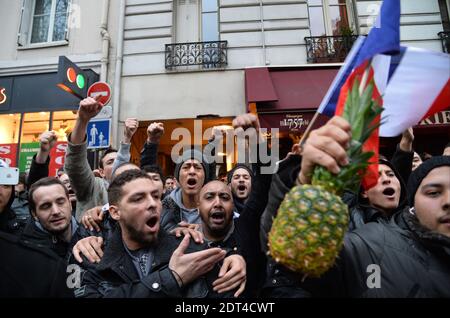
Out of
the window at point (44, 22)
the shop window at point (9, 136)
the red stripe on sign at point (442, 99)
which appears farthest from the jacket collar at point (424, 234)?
the window at point (44, 22)

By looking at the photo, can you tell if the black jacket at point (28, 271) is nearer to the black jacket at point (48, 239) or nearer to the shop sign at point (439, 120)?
the black jacket at point (48, 239)

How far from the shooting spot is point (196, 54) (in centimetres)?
988

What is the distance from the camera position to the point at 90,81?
9.87 meters

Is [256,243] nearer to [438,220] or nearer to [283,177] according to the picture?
[283,177]

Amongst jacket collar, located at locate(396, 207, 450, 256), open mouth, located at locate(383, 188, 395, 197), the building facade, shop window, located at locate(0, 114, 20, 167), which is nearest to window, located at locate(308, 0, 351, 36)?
the building facade

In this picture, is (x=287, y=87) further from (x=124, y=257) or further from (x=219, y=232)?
(x=124, y=257)

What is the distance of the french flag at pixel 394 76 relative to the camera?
6.21ft

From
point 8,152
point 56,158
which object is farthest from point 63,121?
point 8,152

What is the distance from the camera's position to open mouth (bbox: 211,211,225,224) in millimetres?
3166

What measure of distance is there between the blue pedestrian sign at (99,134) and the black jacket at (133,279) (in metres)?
4.07

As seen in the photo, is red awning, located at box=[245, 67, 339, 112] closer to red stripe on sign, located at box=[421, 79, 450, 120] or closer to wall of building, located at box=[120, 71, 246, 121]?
wall of building, located at box=[120, 71, 246, 121]

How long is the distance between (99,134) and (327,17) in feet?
25.8
